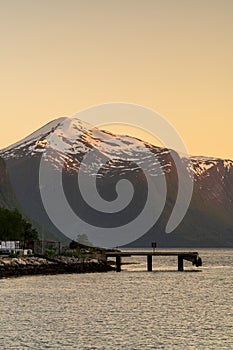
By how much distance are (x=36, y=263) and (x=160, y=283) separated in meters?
35.0

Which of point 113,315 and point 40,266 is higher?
point 40,266

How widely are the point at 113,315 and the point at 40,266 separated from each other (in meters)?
86.4

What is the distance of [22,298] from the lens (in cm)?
11019

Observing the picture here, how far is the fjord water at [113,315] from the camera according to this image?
70312 mm

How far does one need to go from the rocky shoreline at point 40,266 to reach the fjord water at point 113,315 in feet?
59.7

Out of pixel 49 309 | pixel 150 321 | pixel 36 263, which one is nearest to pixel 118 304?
pixel 49 309

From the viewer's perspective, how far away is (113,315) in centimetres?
9119

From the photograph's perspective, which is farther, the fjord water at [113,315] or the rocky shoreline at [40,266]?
the rocky shoreline at [40,266]

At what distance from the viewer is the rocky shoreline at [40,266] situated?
163 meters

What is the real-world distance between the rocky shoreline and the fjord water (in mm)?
18184

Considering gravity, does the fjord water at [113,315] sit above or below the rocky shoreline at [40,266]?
below

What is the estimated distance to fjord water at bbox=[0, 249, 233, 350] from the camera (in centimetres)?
7031

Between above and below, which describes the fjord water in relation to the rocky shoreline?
below

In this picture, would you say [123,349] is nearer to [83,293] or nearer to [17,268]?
[83,293]
